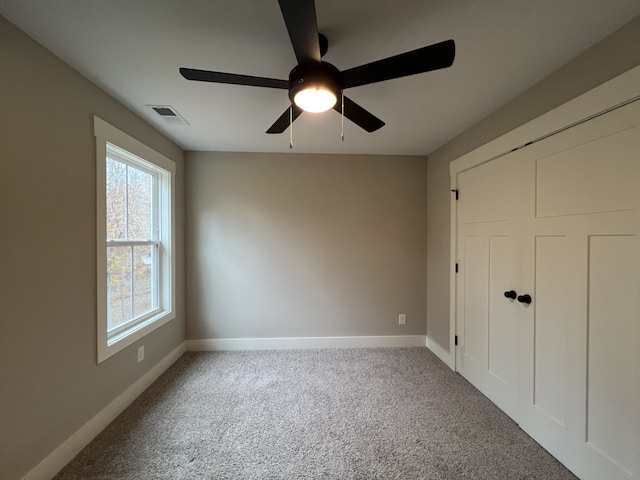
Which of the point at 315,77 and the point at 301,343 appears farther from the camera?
the point at 301,343

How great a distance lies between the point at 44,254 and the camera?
4.50 ft

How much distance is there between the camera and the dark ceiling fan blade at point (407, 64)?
3.16 feet

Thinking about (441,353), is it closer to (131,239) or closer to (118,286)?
(118,286)

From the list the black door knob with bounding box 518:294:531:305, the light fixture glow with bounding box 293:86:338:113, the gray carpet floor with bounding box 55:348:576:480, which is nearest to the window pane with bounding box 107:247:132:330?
the gray carpet floor with bounding box 55:348:576:480

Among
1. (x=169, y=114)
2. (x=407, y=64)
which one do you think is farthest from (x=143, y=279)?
(x=407, y=64)

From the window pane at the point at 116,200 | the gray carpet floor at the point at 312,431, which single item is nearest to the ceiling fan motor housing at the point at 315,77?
the window pane at the point at 116,200

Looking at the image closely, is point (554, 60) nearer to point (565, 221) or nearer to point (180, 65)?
point (565, 221)

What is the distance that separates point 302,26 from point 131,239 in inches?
87.1

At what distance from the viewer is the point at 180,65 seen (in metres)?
1.50

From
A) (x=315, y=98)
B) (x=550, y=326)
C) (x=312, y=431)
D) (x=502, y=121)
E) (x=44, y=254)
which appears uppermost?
(x=502, y=121)

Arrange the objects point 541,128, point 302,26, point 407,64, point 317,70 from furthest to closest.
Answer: point 541,128
point 317,70
point 407,64
point 302,26

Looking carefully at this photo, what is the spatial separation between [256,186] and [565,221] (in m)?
2.75

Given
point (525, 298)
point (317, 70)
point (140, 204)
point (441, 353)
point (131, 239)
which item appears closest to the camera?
point (317, 70)

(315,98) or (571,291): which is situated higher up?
(315,98)
